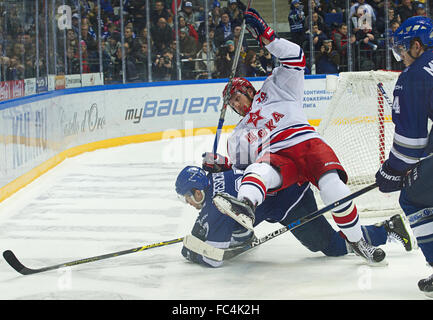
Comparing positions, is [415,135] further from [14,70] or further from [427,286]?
[14,70]

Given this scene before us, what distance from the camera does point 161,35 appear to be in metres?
7.87

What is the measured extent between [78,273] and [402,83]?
1471 mm

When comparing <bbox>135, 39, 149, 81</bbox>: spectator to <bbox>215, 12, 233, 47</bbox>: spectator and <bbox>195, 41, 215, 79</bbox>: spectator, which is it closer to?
<bbox>195, 41, 215, 79</bbox>: spectator

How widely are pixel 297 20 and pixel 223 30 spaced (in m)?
0.99

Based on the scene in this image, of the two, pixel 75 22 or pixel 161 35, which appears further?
pixel 161 35

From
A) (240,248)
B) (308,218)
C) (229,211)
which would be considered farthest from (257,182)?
(240,248)

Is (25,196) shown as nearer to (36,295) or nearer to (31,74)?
(31,74)

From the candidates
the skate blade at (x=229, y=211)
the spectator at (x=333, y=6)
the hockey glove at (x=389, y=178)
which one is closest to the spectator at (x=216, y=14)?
the spectator at (x=333, y=6)

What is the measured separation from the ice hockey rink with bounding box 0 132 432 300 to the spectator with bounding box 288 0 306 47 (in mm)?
3047

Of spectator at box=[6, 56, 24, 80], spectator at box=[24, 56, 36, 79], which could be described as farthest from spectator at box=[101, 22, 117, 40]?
spectator at box=[6, 56, 24, 80]

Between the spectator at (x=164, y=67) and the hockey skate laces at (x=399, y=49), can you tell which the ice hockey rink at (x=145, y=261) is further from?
the spectator at (x=164, y=67)

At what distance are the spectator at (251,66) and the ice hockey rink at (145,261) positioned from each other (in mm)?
3042

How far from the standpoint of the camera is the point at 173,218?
378cm

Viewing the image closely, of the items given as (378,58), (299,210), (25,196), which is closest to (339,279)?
(299,210)
